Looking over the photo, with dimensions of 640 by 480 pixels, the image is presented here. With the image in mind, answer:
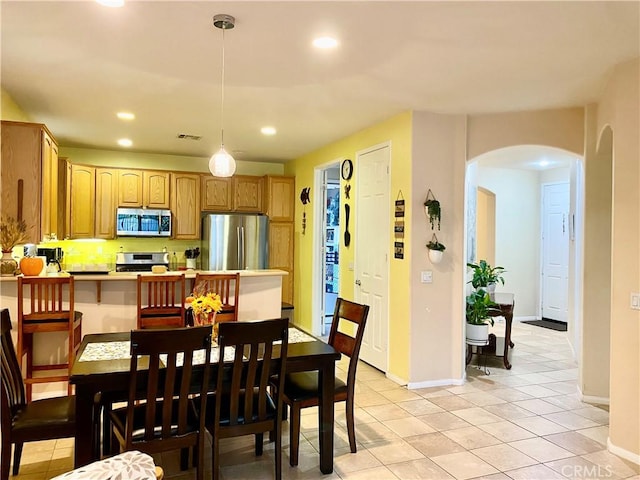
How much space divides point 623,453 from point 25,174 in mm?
4959

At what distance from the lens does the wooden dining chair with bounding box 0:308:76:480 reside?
2391mm

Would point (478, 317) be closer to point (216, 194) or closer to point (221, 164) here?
point (221, 164)

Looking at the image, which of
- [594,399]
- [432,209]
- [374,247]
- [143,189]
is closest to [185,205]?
[143,189]

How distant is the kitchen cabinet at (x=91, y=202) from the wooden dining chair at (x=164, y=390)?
14.7ft

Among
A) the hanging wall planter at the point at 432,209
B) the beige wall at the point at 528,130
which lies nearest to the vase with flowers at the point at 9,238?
the hanging wall planter at the point at 432,209

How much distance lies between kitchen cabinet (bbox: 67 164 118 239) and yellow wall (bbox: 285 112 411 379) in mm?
2698

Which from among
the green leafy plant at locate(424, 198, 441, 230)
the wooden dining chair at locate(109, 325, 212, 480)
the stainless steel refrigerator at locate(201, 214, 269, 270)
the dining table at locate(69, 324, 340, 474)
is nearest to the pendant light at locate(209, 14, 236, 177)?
the dining table at locate(69, 324, 340, 474)

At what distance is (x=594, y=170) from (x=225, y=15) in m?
3.46

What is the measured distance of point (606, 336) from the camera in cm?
409

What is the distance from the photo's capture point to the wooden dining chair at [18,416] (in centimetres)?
239

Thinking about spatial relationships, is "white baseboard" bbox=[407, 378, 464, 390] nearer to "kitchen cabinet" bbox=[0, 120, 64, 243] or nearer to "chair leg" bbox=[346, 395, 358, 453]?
"chair leg" bbox=[346, 395, 358, 453]

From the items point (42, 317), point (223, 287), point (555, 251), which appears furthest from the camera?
point (555, 251)

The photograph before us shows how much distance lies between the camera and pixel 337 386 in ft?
10.2

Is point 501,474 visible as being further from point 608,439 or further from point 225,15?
point 225,15
